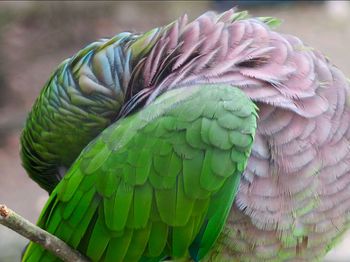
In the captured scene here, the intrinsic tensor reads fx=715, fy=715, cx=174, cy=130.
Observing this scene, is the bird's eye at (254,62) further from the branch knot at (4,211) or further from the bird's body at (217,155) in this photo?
the branch knot at (4,211)

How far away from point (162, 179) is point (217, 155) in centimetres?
14

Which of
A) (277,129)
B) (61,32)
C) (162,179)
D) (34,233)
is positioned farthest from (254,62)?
(61,32)

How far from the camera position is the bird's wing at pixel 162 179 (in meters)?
1.56

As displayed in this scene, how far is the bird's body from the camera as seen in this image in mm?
1575

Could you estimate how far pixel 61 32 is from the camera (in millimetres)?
5488

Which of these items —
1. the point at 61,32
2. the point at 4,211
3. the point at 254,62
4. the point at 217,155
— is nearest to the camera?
the point at 4,211

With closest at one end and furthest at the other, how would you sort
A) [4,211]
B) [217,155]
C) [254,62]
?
[4,211] → [217,155] → [254,62]

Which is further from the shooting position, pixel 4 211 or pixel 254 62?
pixel 254 62

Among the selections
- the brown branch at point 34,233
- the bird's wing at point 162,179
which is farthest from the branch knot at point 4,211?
the bird's wing at point 162,179

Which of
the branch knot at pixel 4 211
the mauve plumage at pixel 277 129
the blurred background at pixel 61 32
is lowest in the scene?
the blurred background at pixel 61 32

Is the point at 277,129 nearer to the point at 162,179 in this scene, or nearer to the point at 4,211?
the point at 162,179

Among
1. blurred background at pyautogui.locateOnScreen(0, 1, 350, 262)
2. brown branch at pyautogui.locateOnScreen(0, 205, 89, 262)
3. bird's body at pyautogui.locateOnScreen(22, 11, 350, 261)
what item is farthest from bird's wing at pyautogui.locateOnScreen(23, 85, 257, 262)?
blurred background at pyautogui.locateOnScreen(0, 1, 350, 262)

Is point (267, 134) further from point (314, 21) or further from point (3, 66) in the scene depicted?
point (314, 21)

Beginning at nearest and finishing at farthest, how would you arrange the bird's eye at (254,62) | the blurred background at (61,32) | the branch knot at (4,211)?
the branch knot at (4,211) → the bird's eye at (254,62) → the blurred background at (61,32)
